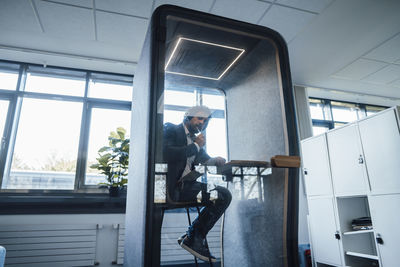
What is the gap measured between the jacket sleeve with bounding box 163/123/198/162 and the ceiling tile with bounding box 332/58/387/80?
3.44m

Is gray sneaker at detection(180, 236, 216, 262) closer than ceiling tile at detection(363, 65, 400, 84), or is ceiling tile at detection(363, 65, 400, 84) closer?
gray sneaker at detection(180, 236, 216, 262)

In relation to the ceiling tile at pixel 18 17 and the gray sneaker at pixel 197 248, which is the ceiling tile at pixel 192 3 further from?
the gray sneaker at pixel 197 248

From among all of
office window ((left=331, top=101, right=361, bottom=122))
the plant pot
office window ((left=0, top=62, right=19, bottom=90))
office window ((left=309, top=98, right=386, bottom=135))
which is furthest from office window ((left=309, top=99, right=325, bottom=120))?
office window ((left=0, top=62, right=19, bottom=90))

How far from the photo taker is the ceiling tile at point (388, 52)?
10.1 feet

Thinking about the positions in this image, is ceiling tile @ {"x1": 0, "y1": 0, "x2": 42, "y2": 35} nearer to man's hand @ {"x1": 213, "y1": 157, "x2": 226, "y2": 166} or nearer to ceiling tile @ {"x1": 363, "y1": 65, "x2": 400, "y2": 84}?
man's hand @ {"x1": 213, "y1": 157, "x2": 226, "y2": 166}

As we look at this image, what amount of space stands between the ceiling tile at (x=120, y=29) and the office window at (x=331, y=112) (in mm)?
3007

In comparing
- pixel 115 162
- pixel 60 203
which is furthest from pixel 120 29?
pixel 60 203

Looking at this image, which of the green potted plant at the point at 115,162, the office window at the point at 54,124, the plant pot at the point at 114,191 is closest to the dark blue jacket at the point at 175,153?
the green potted plant at the point at 115,162

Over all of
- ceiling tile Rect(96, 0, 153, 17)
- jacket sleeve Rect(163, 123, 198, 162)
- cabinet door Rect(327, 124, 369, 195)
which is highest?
ceiling tile Rect(96, 0, 153, 17)

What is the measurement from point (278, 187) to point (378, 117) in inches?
70.5

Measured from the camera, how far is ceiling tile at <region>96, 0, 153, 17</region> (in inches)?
91.9

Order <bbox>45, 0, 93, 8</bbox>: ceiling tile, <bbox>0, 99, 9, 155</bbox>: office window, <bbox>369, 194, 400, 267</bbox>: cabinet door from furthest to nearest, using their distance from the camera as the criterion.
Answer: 1. <bbox>0, 99, 9, 155</bbox>: office window
2. <bbox>45, 0, 93, 8</bbox>: ceiling tile
3. <bbox>369, 194, 400, 267</bbox>: cabinet door

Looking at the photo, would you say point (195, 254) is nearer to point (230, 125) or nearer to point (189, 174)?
point (189, 174)

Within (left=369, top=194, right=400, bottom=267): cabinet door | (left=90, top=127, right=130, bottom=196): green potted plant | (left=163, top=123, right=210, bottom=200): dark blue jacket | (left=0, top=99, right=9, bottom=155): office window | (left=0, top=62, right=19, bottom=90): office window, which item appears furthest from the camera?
(left=0, top=62, right=19, bottom=90): office window
